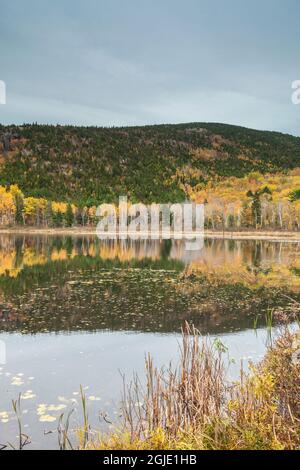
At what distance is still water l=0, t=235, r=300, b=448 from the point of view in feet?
37.8

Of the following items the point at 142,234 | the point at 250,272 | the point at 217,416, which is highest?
the point at 217,416

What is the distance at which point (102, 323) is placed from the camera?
65.6ft

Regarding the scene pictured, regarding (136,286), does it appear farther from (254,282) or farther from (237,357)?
(237,357)

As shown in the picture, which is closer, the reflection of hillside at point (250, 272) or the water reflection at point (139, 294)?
the water reflection at point (139, 294)

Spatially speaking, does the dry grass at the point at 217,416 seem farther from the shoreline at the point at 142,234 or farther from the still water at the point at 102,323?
the shoreline at the point at 142,234

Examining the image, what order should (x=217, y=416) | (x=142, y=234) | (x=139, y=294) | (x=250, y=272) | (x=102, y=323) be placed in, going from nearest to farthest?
1. (x=217, y=416)
2. (x=102, y=323)
3. (x=139, y=294)
4. (x=250, y=272)
5. (x=142, y=234)

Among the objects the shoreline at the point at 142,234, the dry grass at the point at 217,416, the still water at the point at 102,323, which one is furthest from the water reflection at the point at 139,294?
the shoreline at the point at 142,234

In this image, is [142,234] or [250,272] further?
[142,234]

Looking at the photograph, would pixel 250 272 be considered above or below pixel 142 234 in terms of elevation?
above

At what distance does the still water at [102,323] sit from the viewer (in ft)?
37.8

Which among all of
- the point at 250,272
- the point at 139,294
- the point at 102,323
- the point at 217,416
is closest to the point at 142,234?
the point at 250,272

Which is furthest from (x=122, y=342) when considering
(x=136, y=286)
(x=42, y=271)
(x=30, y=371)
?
(x=42, y=271)

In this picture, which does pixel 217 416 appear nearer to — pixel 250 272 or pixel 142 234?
pixel 250 272

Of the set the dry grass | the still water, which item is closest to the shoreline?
the still water
